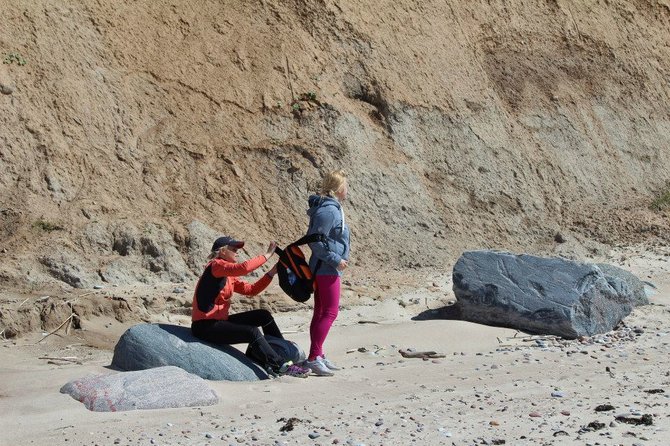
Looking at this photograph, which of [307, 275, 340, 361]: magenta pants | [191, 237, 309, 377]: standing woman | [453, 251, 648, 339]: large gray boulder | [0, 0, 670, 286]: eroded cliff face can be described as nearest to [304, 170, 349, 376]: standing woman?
[307, 275, 340, 361]: magenta pants

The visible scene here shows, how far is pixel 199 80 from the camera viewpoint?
13.7 metres

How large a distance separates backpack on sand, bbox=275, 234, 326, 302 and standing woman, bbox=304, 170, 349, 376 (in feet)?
0.26

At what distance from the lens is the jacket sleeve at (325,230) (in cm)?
792

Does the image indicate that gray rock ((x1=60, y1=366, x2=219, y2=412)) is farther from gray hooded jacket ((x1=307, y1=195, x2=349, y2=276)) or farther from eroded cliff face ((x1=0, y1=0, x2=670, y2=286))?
eroded cliff face ((x1=0, y1=0, x2=670, y2=286))

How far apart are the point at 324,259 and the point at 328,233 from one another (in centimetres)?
20

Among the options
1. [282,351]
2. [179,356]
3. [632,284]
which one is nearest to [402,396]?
[282,351]

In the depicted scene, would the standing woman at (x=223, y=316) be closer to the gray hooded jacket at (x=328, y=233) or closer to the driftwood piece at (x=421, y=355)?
the gray hooded jacket at (x=328, y=233)

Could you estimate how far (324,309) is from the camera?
809 centimetres

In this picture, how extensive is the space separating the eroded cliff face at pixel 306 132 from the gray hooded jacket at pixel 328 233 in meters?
3.55

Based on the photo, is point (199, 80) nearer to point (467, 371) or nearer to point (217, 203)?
point (217, 203)

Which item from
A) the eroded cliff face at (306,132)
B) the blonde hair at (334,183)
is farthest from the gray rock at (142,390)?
the eroded cliff face at (306,132)

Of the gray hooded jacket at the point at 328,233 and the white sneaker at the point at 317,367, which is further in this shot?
the white sneaker at the point at 317,367

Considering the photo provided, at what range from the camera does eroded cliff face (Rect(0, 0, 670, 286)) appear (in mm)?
11898

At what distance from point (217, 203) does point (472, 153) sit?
403cm
